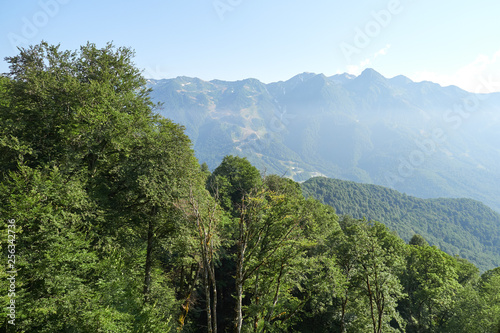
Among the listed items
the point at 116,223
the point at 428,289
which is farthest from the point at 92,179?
the point at 428,289

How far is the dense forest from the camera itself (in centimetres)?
1027

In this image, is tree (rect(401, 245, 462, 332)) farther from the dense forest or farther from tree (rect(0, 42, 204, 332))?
tree (rect(0, 42, 204, 332))

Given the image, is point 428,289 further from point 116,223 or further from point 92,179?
point 92,179

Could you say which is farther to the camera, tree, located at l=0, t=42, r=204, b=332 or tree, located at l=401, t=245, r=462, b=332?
tree, located at l=401, t=245, r=462, b=332

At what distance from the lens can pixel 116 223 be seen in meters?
16.5

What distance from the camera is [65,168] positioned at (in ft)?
44.7

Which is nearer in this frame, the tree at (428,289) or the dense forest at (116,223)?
the dense forest at (116,223)

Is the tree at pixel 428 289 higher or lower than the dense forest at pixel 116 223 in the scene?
lower

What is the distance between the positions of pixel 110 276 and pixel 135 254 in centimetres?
761

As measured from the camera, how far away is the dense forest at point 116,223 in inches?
404

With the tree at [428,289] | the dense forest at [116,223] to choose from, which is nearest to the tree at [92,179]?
the dense forest at [116,223]

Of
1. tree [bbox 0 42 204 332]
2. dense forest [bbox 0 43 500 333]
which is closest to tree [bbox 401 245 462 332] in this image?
dense forest [bbox 0 43 500 333]

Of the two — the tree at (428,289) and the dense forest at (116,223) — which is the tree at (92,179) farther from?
the tree at (428,289)

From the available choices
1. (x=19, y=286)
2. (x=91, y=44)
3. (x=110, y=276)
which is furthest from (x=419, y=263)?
(x=91, y=44)
